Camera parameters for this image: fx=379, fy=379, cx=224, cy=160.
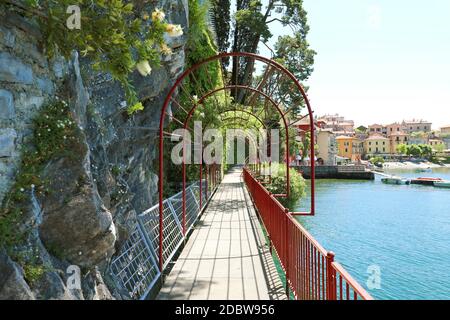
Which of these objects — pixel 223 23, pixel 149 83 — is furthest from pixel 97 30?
pixel 223 23

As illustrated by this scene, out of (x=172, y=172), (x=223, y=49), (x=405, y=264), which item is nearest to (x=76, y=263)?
(x=172, y=172)

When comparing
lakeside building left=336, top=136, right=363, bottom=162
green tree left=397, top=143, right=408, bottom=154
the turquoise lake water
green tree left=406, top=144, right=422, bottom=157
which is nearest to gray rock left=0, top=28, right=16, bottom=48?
the turquoise lake water

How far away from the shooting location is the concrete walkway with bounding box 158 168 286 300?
15.3ft

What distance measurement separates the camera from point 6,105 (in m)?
2.84

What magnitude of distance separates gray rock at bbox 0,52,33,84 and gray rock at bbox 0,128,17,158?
412 mm

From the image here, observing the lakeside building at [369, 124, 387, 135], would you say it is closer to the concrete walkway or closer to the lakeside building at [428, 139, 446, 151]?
the lakeside building at [428, 139, 446, 151]

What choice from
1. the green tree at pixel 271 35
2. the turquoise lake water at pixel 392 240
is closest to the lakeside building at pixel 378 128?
the turquoise lake water at pixel 392 240

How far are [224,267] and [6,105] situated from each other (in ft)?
12.8

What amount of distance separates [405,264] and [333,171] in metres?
44.7

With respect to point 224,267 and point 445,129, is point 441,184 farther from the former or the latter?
point 445,129

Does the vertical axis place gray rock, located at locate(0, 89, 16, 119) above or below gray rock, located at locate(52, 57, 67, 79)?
below

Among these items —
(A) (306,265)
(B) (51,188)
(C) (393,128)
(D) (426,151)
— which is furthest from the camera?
(C) (393,128)

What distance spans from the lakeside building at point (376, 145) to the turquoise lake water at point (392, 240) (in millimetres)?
86107
